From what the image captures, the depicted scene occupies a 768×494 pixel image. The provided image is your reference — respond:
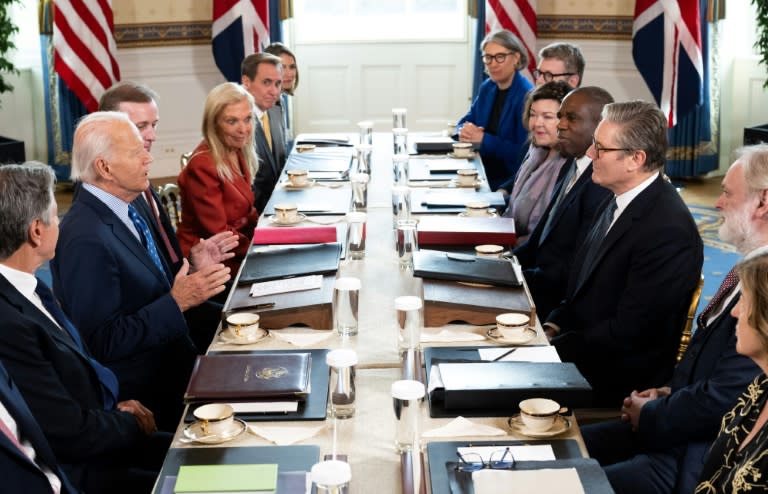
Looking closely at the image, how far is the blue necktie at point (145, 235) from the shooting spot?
3609 millimetres

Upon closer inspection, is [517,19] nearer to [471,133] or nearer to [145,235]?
[471,133]

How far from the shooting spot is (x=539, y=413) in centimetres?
239

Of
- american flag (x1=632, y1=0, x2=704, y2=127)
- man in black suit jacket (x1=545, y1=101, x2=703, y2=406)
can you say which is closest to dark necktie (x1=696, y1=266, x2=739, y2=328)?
man in black suit jacket (x1=545, y1=101, x2=703, y2=406)

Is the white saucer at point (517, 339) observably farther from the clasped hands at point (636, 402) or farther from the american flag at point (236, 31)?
the american flag at point (236, 31)

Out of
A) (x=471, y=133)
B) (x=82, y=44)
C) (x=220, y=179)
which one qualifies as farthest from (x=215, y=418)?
(x=82, y=44)

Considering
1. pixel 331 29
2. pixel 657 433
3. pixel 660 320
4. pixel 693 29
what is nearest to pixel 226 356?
pixel 657 433

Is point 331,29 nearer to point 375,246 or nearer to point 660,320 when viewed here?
point 375,246

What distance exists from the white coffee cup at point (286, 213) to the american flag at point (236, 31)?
4515mm

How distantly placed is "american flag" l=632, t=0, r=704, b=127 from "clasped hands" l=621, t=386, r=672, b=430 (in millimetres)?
5503

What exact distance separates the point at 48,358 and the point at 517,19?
21.8ft

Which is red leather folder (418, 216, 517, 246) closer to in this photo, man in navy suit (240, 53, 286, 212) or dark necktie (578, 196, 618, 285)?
dark necktie (578, 196, 618, 285)

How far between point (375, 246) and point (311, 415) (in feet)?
5.52

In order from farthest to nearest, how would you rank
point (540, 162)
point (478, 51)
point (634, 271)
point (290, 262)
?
point (478, 51)
point (540, 162)
point (290, 262)
point (634, 271)

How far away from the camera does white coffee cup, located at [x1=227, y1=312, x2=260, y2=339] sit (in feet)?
9.95
